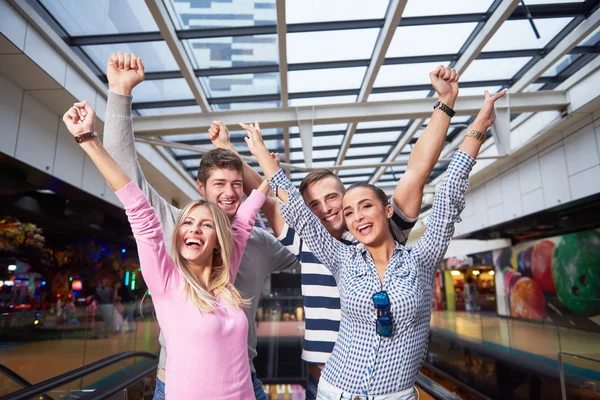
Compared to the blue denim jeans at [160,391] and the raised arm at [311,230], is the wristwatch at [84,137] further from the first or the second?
the blue denim jeans at [160,391]

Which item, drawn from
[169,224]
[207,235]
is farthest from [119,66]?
[207,235]

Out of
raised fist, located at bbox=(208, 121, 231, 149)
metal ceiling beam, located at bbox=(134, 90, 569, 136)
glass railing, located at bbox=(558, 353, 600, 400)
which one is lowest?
glass railing, located at bbox=(558, 353, 600, 400)

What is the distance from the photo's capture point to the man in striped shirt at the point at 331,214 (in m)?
1.65

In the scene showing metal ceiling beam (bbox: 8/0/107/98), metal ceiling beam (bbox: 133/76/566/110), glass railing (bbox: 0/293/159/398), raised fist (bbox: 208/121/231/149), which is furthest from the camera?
metal ceiling beam (bbox: 133/76/566/110)

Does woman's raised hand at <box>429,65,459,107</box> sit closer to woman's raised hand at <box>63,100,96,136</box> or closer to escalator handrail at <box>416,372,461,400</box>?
woman's raised hand at <box>63,100,96,136</box>

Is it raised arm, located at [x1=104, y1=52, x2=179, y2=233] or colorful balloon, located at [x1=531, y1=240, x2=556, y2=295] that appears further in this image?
colorful balloon, located at [x1=531, y1=240, x2=556, y2=295]

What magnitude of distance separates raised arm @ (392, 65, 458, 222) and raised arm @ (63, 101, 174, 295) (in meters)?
0.93

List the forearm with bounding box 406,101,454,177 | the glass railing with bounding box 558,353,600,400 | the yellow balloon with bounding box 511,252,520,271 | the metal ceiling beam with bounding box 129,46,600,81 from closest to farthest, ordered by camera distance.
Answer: the forearm with bounding box 406,101,454,177 → the glass railing with bounding box 558,353,600,400 → the metal ceiling beam with bounding box 129,46,600,81 → the yellow balloon with bounding box 511,252,520,271

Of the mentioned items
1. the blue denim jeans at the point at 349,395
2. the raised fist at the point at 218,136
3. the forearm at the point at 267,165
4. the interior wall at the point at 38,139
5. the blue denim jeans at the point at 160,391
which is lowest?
the blue denim jeans at the point at 160,391

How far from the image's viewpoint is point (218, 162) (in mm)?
1798

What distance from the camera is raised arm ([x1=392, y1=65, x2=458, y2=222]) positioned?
64.5 inches

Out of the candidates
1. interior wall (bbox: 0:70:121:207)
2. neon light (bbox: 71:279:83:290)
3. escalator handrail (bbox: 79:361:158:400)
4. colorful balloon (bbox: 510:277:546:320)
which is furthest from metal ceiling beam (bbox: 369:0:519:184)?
neon light (bbox: 71:279:83:290)

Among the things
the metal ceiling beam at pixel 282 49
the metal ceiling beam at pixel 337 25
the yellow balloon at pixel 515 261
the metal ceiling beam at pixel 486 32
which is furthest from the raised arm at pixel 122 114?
the yellow balloon at pixel 515 261

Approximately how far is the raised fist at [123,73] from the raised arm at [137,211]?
0.30 meters
